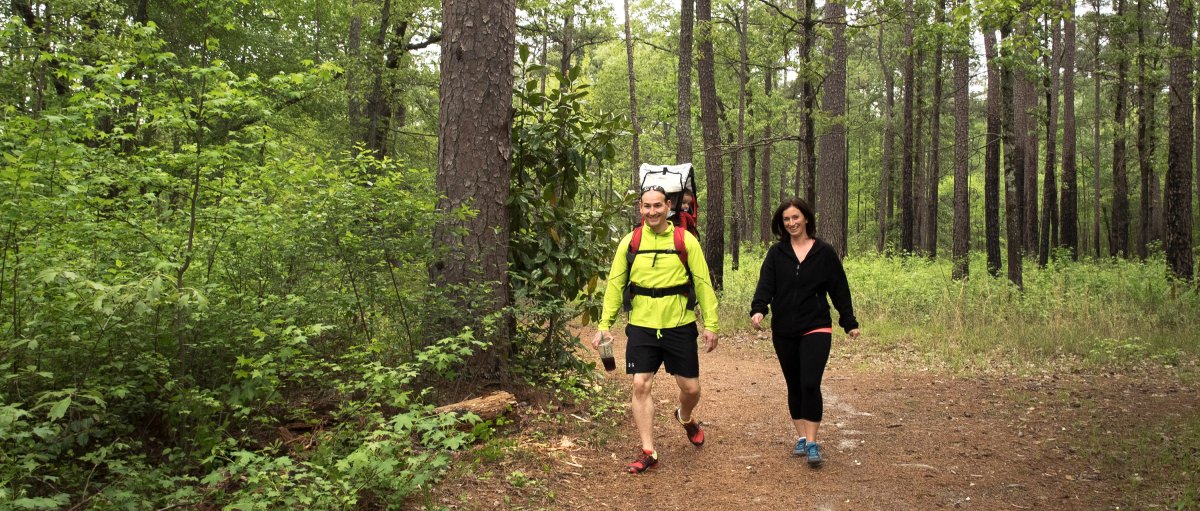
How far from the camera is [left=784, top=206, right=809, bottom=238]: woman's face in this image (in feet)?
17.0

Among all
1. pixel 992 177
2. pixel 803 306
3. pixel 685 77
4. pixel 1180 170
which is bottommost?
pixel 803 306

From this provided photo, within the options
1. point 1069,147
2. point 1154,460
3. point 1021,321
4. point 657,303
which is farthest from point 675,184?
point 1069,147

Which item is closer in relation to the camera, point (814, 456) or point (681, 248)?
point (681, 248)

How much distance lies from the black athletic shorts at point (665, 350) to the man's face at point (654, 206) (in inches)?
31.7

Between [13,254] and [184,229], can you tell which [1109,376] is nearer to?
[184,229]

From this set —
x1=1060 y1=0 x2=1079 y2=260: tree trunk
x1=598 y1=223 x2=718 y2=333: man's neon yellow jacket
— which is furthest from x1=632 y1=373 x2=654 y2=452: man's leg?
x1=1060 y1=0 x2=1079 y2=260: tree trunk

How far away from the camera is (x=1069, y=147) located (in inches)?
880

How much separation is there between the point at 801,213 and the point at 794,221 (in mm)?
99

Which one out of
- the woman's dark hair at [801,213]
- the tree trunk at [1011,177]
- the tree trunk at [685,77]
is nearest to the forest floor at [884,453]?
the woman's dark hair at [801,213]

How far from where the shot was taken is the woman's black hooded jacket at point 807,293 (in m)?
5.04

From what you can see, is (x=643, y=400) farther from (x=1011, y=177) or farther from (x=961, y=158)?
(x=961, y=158)

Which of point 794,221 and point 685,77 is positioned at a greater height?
point 685,77

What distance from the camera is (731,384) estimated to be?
8.30m

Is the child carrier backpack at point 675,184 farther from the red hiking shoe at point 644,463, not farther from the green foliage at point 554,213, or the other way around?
the red hiking shoe at point 644,463
